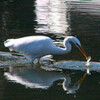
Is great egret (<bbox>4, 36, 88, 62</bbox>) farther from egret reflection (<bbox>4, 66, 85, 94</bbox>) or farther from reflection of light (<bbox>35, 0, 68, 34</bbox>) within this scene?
reflection of light (<bbox>35, 0, 68, 34</bbox>)

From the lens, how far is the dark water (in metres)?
10.1

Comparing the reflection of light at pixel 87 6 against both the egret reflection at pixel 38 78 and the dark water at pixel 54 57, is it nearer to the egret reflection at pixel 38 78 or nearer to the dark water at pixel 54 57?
the dark water at pixel 54 57

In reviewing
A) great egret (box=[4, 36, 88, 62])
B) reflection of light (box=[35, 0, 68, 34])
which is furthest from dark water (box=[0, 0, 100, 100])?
great egret (box=[4, 36, 88, 62])

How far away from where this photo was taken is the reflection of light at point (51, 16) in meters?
19.0

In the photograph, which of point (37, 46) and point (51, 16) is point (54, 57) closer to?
point (37, 46)

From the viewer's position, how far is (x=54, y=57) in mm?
13867

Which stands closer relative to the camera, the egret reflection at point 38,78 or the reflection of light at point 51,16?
the egret reflection at point 38,78

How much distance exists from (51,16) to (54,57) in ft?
31.8

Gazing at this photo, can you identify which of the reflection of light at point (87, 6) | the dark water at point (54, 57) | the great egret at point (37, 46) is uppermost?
the great egret at point (37, 46)

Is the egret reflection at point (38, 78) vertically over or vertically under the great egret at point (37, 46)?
under

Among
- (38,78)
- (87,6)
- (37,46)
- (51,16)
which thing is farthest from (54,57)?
(87,6)

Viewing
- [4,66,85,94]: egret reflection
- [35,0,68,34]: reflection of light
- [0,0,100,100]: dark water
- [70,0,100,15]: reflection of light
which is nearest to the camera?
[0,0,100,100]: dark water

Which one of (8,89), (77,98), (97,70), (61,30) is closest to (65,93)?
(77,98)

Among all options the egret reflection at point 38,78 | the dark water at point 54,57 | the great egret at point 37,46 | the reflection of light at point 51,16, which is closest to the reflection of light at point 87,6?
the dark water at point 54,57
